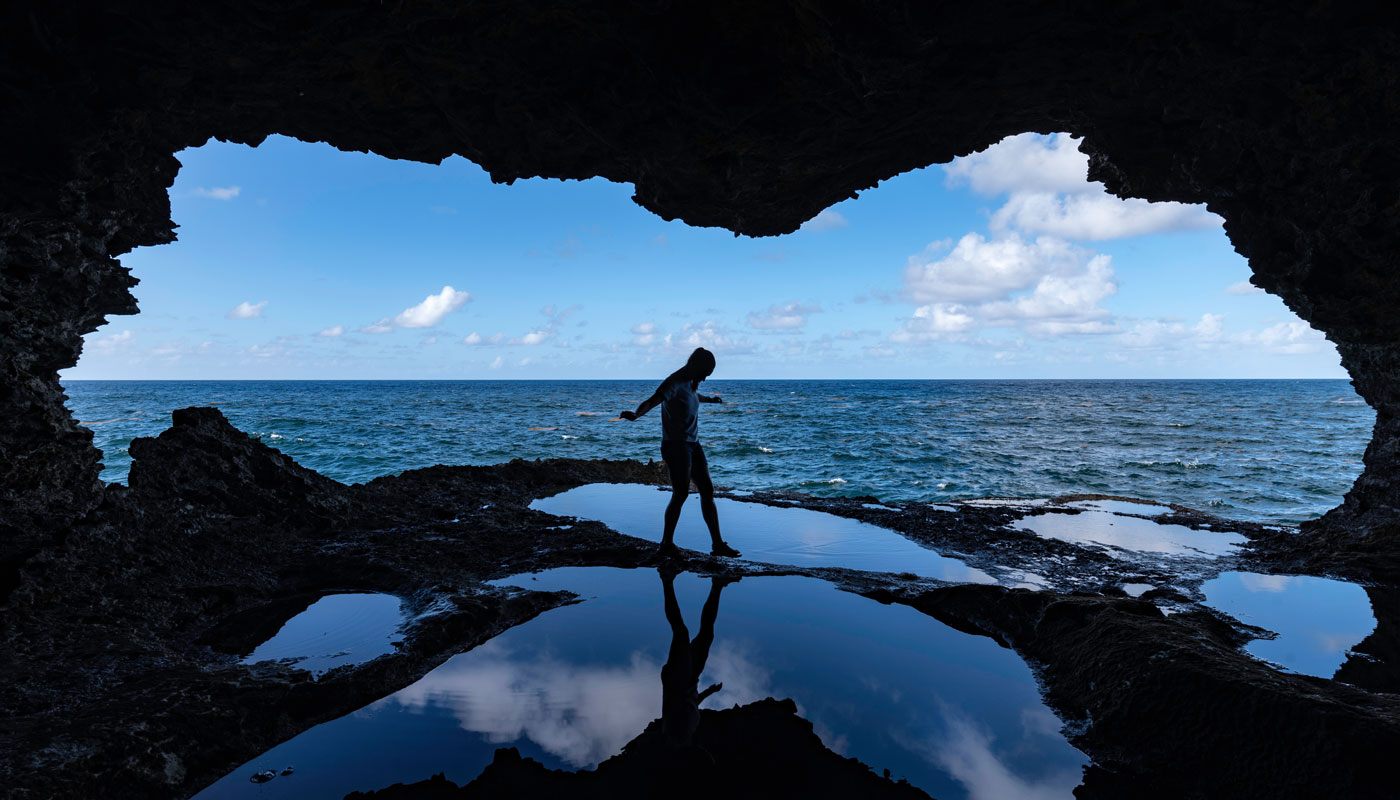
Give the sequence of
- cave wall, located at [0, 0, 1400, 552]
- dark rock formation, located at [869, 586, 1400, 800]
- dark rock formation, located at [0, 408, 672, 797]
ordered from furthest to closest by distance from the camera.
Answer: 1. cave wall, located at [0, 0, 1400, 552]
2. dark rock formation, located at [0, 408, 672, 797]
3. dark rock formation, located at [869, 586, 1400, 800]

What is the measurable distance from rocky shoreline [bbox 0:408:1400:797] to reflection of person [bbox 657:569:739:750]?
0.21m

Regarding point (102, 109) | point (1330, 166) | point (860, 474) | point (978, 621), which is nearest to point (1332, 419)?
point (860, 474)

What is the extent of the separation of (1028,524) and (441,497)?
788 cm

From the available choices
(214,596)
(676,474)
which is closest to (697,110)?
(676,474)

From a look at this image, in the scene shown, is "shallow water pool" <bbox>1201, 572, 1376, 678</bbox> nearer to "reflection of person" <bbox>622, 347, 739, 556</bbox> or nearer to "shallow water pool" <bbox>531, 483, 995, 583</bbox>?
"shallow water pool" <bbox>531, 483, 995, 583</bbox>

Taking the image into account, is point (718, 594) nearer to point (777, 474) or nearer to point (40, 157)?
point (40, 157)

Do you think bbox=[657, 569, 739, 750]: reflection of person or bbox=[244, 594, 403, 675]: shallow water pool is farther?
bbox=[244, 594, 403, 675]: shallow water pool

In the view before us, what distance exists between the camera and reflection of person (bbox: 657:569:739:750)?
2710mm

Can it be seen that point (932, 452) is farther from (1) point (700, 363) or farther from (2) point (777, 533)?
(1) point (700, 363)

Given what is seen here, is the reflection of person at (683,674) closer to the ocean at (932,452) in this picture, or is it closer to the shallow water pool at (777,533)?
the shallow water pool at (777,533)

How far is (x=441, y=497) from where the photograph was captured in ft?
27.6

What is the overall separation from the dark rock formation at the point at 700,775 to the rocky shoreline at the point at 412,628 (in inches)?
1.0

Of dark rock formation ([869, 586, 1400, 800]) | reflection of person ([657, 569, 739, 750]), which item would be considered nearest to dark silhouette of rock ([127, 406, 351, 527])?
reflection of person ([657, 569, 739, 750])

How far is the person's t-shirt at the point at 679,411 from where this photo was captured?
5.80m
